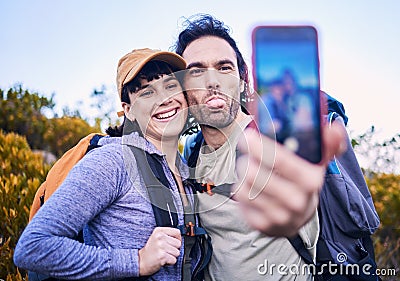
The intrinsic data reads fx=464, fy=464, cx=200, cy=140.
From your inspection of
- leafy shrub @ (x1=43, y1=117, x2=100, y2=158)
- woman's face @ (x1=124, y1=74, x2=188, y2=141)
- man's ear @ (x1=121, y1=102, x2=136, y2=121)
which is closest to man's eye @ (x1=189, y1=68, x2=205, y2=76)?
woman's face @ (x1=124, y1=74, x2=188, y2=141)

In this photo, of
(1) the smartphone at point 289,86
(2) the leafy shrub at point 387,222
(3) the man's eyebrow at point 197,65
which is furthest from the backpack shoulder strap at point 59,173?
(2) the leafy shrub at point 387,222

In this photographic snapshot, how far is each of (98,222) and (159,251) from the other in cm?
25

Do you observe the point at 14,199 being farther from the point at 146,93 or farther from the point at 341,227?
the point at 341,227

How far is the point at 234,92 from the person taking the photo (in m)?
2.00

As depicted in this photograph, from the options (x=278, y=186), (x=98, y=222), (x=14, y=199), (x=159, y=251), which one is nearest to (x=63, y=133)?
(x=14, y=199)

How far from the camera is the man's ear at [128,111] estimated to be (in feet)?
5.81

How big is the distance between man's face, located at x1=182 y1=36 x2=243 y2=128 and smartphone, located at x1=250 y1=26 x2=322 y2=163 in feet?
3.89

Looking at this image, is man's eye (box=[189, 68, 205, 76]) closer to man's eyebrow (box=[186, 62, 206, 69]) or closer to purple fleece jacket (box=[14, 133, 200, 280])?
man's eyebrow (box=[186, 62, 206, 69])

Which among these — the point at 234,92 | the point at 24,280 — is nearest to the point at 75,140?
the point at 24,280

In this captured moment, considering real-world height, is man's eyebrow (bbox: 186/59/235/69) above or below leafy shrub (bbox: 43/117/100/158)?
above

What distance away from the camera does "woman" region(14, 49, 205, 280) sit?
1.36 meters

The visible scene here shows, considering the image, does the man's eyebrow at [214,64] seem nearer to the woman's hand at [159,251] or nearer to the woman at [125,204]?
the woman at [125,204]

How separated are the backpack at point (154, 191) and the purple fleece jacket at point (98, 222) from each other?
0.03 meters

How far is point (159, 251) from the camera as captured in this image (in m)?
1.41
